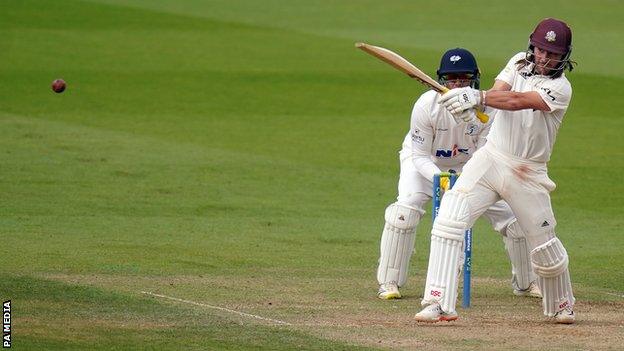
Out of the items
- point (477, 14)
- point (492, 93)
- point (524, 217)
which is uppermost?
point (477, 14)

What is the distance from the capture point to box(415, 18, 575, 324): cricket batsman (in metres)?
8.67

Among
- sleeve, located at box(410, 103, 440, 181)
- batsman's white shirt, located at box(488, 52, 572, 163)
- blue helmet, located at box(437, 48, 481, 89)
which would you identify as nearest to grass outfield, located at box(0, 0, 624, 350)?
Result: sleeve, located at box(410, 103, 440, 181)

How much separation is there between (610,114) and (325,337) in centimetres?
1410

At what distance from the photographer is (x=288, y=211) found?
14.5 metres

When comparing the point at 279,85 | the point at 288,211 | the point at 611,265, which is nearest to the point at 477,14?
the point at 279,85

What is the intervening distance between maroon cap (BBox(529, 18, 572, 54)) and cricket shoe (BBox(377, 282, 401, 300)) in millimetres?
2154

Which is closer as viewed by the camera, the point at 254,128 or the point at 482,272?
the point at 482,272

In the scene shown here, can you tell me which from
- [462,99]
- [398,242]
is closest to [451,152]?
[398,242]

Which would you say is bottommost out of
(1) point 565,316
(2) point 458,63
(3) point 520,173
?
(1) point 565,316

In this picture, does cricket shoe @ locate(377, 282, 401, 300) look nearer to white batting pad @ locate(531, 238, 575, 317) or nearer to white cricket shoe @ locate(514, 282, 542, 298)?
white cricket shoe @ locate(514, 282, 542, 298)

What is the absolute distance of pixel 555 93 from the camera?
8.79 m

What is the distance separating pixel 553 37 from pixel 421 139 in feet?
5.47

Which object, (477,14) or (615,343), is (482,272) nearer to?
(615,343)

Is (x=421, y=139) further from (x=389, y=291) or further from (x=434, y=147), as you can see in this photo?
(x=389, y=291)
